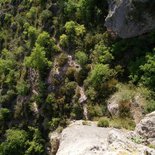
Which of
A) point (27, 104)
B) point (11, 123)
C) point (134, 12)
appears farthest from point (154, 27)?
point (11, 123)

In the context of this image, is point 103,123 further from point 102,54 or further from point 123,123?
point 102,54

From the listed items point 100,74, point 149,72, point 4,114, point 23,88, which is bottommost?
point 4,114

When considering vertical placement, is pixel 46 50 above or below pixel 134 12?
below

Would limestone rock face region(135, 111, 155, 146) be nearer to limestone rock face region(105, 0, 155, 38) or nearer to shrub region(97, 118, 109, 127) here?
shrub region(97, 118, 109, 127)

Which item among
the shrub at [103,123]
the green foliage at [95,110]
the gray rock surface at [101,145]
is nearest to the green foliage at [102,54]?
the green foliage at [95,110]

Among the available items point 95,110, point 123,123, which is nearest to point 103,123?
point 123,123

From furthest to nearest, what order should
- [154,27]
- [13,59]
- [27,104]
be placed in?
1. [13,59]
2. [27,104]
3. [154,27]

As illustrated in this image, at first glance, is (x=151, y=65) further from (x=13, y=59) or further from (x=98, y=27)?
(x=13, y=59)
